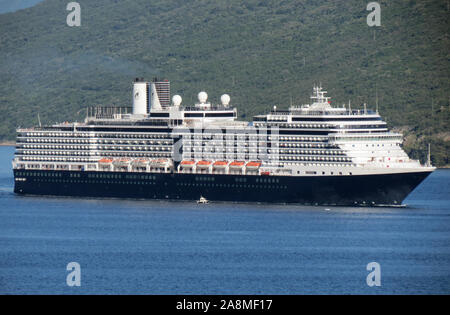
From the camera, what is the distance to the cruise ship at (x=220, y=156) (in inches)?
3324

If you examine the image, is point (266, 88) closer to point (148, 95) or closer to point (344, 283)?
point (148, 95)

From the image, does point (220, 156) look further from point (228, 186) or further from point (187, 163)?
point (228, 186)

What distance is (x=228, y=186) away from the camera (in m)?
88.5

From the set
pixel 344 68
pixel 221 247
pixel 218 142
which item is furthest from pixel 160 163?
pixel 344 68

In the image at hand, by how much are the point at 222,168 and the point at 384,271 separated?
30.5m

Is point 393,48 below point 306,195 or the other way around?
the other way around

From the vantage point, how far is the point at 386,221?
252ft

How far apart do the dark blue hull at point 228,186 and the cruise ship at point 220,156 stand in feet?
0.25

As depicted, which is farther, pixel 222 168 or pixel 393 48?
pixel 393 48

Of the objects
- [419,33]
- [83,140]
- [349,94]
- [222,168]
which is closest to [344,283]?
[222,168]

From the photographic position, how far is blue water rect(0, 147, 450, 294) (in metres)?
57.4

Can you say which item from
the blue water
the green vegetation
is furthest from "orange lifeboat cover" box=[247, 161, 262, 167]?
the green vegetation

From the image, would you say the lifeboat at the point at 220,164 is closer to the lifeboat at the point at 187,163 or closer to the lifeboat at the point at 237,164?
the lifeboat at the point at 237,164

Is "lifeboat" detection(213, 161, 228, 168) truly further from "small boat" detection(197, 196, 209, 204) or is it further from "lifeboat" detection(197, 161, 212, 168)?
"small boat" detection(197, 196, 209, 204)
